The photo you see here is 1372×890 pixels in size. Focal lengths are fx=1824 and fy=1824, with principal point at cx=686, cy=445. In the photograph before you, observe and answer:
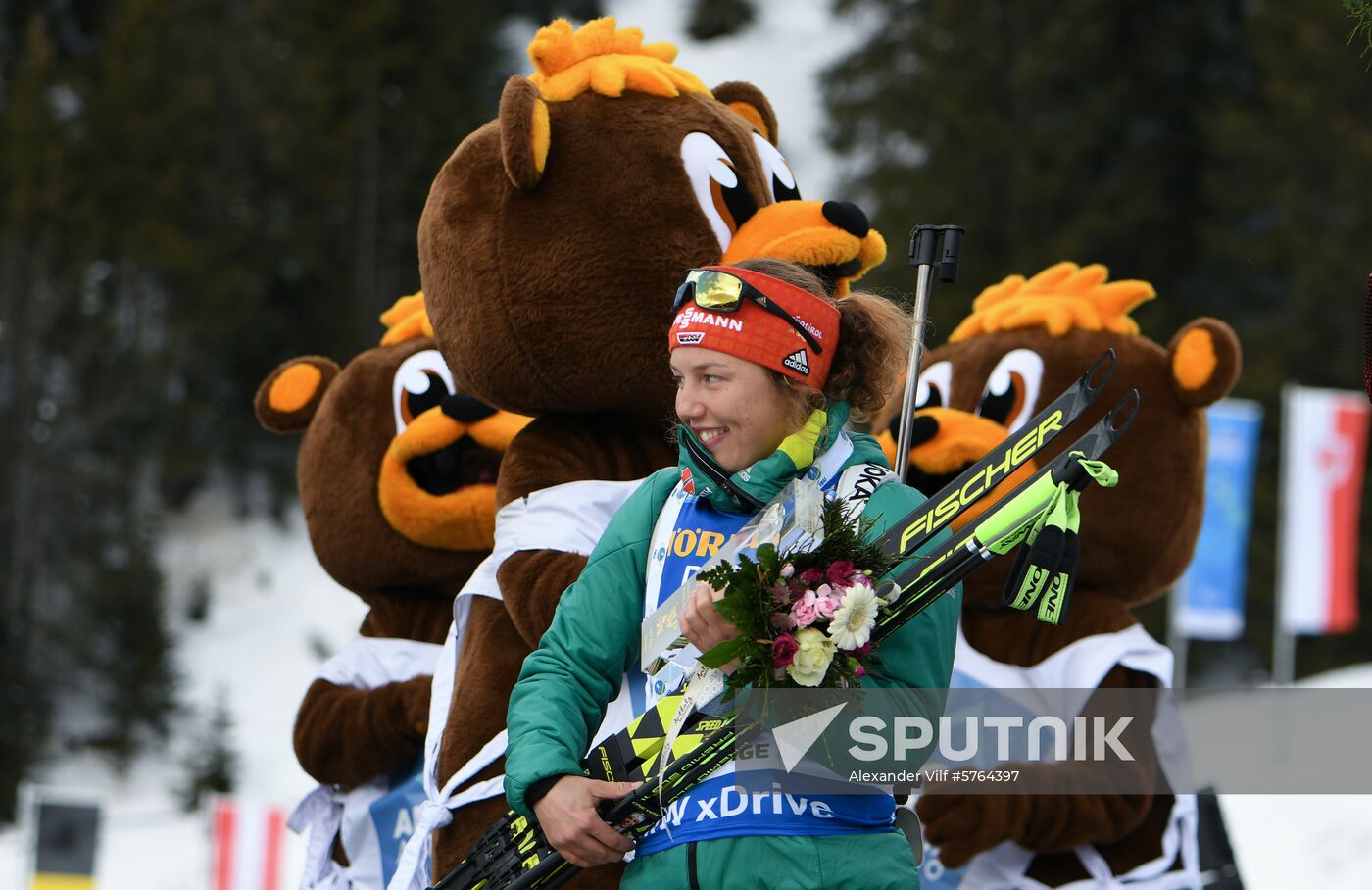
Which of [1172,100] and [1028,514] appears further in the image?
[1172,100]

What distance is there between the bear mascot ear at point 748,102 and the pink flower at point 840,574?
2128 mm

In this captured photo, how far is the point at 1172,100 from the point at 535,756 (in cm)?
2100

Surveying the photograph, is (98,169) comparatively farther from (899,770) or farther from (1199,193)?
(899,770)

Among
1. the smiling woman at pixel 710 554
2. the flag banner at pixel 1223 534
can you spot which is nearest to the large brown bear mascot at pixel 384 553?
the smiling woman at pixel 710 554

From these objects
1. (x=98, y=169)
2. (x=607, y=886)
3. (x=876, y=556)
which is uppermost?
Result: (x=98, y=169)

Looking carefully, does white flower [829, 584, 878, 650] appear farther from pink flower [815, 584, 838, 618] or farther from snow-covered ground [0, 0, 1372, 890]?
snow-covered ground [0, 0, 1372, 890]

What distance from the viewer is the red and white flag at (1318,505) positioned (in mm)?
12531

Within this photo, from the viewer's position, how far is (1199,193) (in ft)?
72.2

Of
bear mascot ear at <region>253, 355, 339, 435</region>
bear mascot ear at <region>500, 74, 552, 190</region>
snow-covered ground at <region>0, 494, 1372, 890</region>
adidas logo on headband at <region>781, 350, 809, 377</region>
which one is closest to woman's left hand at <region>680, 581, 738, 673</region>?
adidas logo on headband at <region>781, 350, 809, 377</region>

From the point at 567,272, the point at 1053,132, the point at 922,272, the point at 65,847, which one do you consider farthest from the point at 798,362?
the point at 1053,132

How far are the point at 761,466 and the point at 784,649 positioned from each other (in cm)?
32

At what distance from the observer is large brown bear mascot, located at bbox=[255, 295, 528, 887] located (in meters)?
4.71

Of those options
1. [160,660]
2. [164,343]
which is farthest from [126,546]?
[164,343]

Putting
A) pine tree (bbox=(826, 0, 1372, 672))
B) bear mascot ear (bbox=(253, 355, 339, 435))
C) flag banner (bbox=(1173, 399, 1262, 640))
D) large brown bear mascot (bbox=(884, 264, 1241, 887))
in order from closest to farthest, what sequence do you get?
large brown bear mascot (bbox=(884, 264, 1241, 887)) < bear mascot ear (bbox=(253, 355, 339, 435)) < flag banner (bbox=(1173, 399, 1262, 640)) < pine tree (bbox=(826, 0, 1372, 672))
